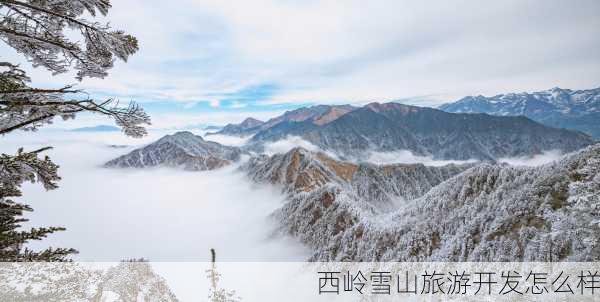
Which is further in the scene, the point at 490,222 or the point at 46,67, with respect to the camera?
the point at 490,222

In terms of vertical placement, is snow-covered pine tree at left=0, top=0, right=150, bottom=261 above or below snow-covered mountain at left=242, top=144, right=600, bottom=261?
above

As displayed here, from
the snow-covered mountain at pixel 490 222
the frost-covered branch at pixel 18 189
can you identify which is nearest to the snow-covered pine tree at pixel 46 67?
the frost-covered branch at pixel 18 189

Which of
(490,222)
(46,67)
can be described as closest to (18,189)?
(46,67)

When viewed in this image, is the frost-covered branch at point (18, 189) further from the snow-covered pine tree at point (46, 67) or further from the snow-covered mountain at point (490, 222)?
the snow-covered mountain at point (490, 222)

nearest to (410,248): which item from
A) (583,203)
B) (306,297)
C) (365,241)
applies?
(365,241)

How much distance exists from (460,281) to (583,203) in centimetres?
4413

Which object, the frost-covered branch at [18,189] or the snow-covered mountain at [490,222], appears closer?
the frost-covered branch at [18,189]

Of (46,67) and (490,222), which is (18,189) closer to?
(46,67)

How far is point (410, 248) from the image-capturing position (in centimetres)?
8412

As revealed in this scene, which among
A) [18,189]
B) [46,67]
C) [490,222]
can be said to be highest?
[46,67]

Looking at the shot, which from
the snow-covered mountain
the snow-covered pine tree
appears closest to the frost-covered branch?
the snow-covered pine tree

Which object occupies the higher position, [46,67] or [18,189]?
[46,67]

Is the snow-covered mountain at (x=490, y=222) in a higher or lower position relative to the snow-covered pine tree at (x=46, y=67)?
lower

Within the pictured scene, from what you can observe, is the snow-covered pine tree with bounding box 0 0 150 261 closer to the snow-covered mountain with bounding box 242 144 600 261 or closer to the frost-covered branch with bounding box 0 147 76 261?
the frost-covered branch with bounding box 0 147 76 261
